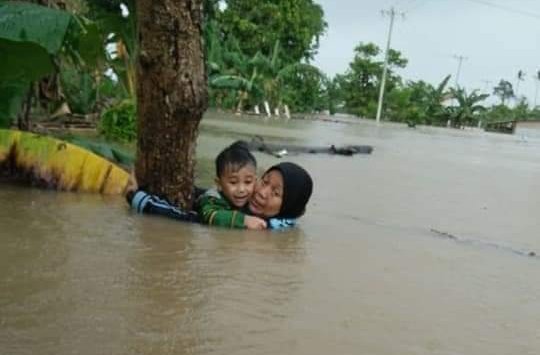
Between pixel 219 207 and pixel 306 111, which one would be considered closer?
pixel 219 207

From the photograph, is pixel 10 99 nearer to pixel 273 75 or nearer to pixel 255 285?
pixel 255 285

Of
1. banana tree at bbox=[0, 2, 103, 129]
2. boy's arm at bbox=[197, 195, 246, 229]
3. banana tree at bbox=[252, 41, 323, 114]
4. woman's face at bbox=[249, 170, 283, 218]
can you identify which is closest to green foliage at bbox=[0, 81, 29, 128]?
banana tree at bbox=[0, 2, 103, 129]

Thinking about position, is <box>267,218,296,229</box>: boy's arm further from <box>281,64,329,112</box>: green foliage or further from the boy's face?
<box>281,64,329,112</box>: green foliage

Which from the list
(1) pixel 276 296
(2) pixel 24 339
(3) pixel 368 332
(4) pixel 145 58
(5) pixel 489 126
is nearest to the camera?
(2) pixel 24 339

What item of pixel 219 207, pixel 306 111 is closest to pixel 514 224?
pixel 219 207

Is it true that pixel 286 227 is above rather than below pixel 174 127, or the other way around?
below

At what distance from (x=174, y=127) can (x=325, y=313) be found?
2178 millimetres

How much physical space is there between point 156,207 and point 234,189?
1.75 feet

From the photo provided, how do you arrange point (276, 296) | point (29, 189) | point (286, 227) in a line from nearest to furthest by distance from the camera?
1. point (276, 296)
2. point (286, 227)
3. point (29, 189)

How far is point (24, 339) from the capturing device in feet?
7.32

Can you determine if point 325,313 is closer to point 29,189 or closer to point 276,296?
point 276,296

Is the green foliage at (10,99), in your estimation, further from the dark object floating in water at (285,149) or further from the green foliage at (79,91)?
the green foliage at (79,91)

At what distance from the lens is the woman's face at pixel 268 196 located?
4.73 meters

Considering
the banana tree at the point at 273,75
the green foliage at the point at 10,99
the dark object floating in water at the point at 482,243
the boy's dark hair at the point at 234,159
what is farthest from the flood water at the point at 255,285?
the banana tree at the point at 273,75
